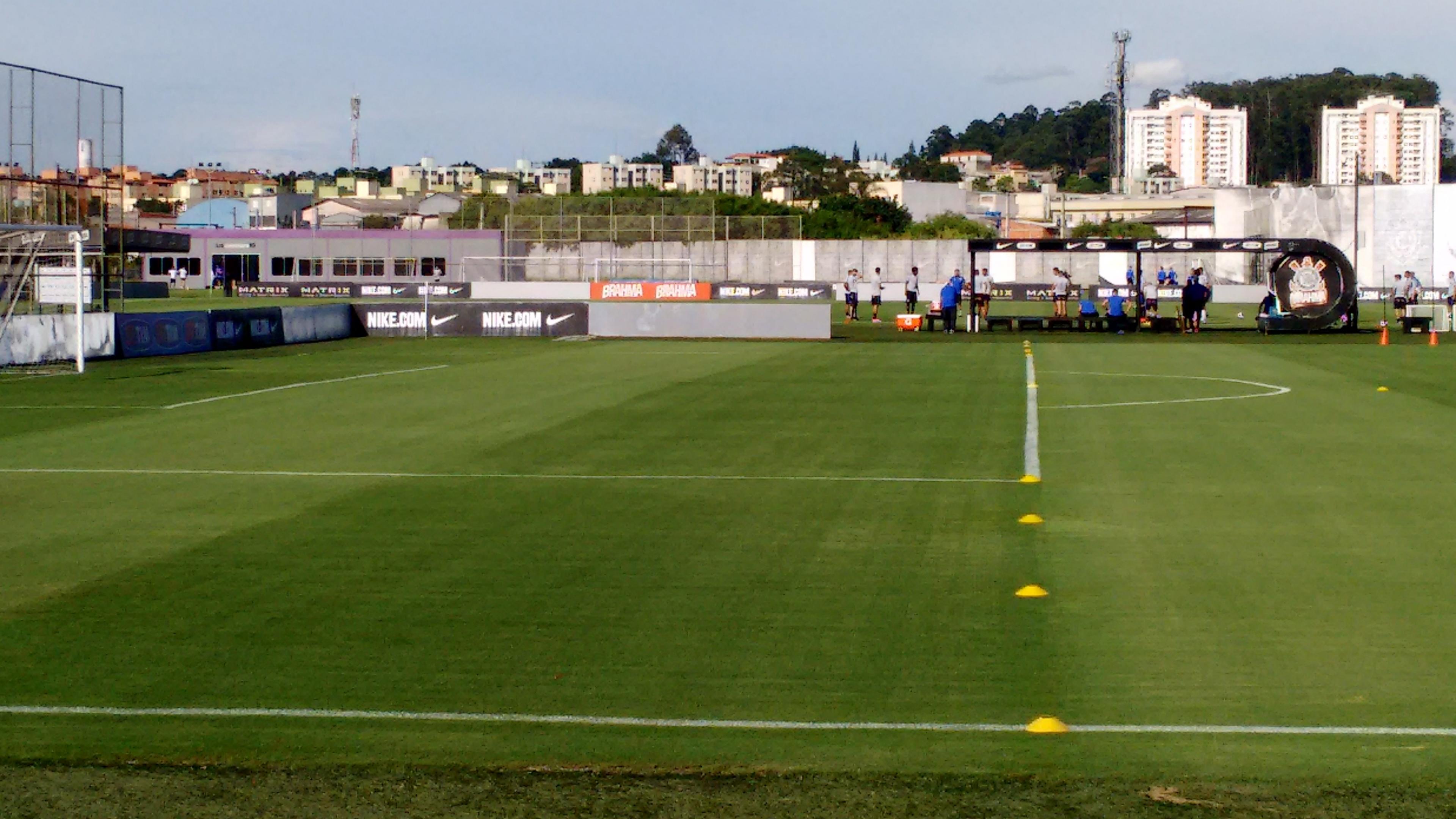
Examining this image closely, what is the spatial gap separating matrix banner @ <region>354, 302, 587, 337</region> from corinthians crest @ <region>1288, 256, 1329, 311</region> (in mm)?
20152

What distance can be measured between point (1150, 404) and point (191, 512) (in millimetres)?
13925

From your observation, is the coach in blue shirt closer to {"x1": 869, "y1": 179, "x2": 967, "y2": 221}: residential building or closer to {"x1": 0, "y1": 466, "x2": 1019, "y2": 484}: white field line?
{"x1": 0, "y1": 466, "x2": 1019, "y2": 484}: white field line

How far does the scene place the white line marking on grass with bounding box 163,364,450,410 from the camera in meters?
22.8

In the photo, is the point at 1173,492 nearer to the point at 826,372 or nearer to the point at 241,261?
the point at 826,372

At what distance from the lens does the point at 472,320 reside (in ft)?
145

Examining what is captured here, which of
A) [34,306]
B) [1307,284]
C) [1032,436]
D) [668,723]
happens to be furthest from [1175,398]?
[1307,284]

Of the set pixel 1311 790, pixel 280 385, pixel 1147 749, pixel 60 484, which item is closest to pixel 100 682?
pixel 1147 749

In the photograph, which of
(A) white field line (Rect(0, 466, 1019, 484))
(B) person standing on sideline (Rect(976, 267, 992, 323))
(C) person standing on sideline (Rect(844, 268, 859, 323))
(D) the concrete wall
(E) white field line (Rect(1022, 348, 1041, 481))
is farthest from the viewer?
(C) person standing on sideline (Rect(844, 268, 859, 323))

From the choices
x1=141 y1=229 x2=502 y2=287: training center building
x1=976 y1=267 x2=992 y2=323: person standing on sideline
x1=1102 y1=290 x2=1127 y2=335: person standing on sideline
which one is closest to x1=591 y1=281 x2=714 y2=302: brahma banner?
x1=141 y1=229 x2=502 y2=287: training center building

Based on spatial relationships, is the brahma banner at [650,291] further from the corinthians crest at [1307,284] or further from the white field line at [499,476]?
the white field line at [499,476]

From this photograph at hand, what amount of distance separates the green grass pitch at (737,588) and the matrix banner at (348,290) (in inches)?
2314

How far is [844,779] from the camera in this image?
21.0 feet

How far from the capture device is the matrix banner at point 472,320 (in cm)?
4353

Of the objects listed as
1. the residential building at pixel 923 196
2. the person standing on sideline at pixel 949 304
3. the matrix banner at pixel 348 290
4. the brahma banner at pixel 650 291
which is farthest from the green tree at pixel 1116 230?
the person standing on sideline at pixel 949 304
